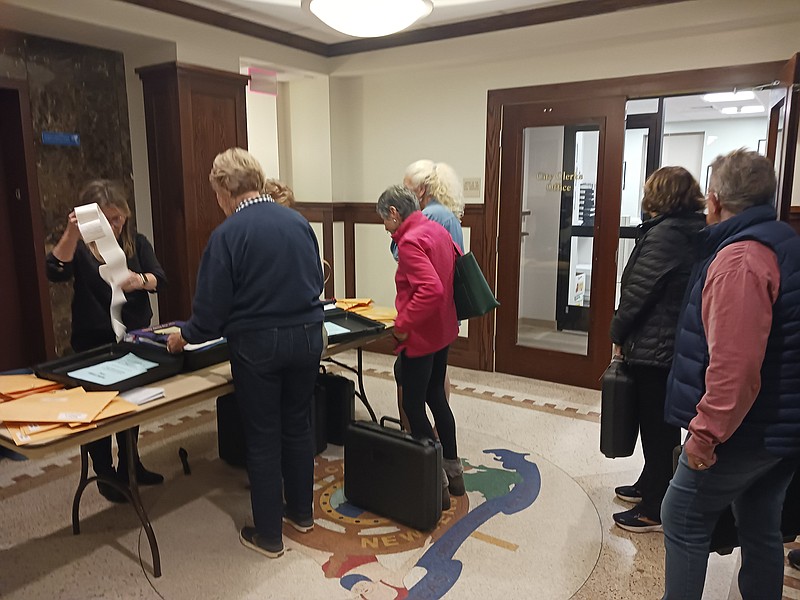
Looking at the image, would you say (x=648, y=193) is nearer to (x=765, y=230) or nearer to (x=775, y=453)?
(x=765, y=230)

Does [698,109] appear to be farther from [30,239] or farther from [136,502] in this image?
[136,502]

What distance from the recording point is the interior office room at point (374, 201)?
2.29 metres

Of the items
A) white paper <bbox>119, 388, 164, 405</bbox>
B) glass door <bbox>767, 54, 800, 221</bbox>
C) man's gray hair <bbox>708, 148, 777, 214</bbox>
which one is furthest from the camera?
glass door <bbox>767, 54, 800, 221</bbox>

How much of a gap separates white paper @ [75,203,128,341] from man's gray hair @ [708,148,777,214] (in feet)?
6.78

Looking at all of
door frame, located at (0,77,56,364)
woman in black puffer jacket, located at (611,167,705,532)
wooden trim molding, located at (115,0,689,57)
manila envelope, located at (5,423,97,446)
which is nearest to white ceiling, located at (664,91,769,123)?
wooden trim molding, located at (115,0,689,57)

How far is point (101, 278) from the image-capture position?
254cm

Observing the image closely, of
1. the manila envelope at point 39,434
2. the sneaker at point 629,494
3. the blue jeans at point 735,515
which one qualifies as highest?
the manila envelope at point 39,434

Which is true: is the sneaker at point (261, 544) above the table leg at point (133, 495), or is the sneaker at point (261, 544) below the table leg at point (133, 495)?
below

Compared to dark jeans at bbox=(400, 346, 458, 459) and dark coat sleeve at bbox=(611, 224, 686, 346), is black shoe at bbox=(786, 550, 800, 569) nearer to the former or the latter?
dark coat sleeve at bbox=(611, 224, 686, 346)

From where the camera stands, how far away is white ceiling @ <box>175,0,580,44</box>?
3.69 meters

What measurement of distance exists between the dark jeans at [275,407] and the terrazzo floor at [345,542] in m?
0.24

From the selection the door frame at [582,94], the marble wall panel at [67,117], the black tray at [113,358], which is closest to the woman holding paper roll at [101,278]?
the black tray at [113,358]

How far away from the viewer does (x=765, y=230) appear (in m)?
1.51

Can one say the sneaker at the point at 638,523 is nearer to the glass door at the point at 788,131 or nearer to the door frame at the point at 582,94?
the glass door at the point at 788,131
